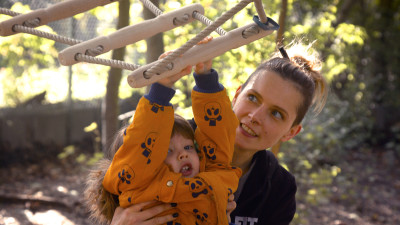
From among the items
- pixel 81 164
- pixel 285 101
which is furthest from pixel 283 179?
pixel 81 164

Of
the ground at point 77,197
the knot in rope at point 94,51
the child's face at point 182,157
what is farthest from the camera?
the ground at point 77,197

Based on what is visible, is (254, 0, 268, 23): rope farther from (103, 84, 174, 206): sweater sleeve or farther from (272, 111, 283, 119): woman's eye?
(272, 111, 283, 119): woman's eye

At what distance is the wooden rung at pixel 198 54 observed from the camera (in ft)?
3.67

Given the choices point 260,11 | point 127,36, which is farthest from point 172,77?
point 260,11

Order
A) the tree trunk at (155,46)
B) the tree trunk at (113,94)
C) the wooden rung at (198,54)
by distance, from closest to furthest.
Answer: the wooden rung at (198,54) → the tree trunk at (155,46) → the tree trunk at (113,94)

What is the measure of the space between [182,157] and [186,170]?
0.05m

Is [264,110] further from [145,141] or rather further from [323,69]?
[323,69]

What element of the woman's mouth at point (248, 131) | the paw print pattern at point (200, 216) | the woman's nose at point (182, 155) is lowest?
the paw print pattern at point (200, 216)

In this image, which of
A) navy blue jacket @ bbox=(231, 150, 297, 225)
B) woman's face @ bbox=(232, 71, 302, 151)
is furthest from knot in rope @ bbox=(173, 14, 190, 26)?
navy blue jacket @ bbox=(231, 150, 297, 225)

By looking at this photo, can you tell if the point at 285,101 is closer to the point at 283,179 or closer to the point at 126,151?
the point at 283,179

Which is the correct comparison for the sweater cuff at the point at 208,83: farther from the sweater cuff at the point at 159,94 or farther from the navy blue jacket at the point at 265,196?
the navy blue jacket at the point at 265,196

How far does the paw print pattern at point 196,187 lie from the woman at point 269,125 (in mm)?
372

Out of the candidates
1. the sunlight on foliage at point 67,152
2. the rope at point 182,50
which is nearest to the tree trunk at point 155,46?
the rope at point 182,50

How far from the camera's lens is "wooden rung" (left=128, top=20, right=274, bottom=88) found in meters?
1.12
